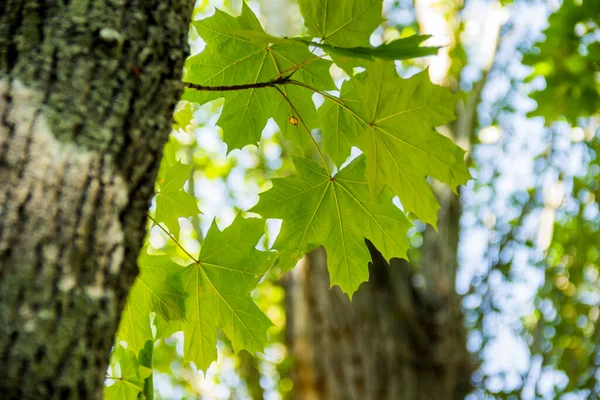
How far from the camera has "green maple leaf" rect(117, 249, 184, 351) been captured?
131cm

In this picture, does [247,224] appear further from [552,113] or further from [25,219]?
[552,113]

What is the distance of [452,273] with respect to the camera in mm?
4711

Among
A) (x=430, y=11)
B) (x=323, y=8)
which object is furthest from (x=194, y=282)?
(x=430, y=11)

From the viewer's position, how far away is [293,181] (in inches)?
57.1

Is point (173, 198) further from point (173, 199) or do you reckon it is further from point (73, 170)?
point (73, 170)

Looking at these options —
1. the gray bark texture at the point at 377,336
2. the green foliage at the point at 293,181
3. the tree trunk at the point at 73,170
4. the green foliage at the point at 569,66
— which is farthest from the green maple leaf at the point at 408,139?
the gray bark texture at the point at 377,336

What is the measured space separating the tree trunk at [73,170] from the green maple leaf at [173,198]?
68 centimetres

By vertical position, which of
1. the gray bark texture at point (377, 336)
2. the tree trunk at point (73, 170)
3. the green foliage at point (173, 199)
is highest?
the gray bark texture at point (377, 336)

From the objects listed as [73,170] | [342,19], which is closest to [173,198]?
[342,19]

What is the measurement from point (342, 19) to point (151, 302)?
80 cm

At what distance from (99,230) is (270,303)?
232 inches

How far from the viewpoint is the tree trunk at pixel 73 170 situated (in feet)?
1.89

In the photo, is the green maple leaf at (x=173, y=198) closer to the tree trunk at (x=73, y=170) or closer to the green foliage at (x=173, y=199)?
the green foliage at (x=173, y=199)

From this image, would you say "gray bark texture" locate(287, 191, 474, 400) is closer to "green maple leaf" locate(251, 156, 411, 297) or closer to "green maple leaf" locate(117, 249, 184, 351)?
"green maple leaf" locate(251, 156, 411, 297)
